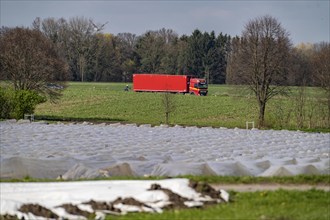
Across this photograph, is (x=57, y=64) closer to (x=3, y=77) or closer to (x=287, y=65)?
(x=3, y=77)

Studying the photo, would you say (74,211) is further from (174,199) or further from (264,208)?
(264,208)

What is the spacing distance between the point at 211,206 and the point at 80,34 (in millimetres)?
84468

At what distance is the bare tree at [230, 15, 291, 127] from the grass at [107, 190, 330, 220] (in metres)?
29.4

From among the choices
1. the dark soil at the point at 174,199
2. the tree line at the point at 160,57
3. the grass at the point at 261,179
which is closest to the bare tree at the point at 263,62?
the tree line at the point at 160,57

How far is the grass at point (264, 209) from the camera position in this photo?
8.90 metres

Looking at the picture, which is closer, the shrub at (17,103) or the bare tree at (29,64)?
the shrub at (17,103)

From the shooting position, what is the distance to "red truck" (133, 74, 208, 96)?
255ft

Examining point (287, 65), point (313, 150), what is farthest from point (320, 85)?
point (313, 150)

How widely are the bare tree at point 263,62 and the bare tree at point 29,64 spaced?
15124 millimetres

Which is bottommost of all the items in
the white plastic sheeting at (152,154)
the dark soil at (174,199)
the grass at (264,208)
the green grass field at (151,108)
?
the green grass field at (151,108)

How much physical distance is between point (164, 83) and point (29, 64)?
3354cm

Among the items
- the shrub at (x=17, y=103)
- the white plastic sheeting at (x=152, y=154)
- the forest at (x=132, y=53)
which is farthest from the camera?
the forest at (x=132, y=53)

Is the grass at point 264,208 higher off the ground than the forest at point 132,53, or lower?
lower

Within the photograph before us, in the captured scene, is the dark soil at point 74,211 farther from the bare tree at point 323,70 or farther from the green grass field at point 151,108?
the green grass field at point 151,108
